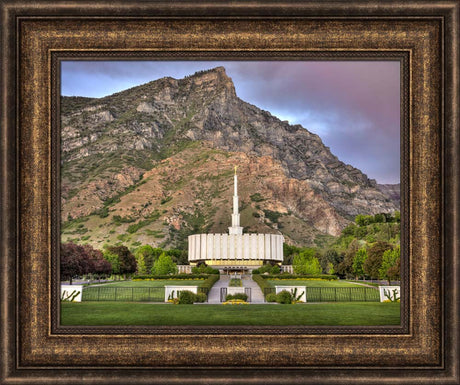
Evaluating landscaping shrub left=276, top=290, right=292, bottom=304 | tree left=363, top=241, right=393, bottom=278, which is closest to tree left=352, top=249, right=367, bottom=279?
tree left=363, top=241, right=393, bottom=278

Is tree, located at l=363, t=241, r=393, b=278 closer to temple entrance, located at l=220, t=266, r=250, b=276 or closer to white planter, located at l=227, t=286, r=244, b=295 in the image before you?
white planter, located at l=227, t=286, r=244, b=295

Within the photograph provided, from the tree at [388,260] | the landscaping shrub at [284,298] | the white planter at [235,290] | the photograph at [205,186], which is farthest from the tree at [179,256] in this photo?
the landscaping shrub at [284,298]

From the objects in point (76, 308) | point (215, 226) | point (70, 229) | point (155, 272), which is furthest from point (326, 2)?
point (215, 226)

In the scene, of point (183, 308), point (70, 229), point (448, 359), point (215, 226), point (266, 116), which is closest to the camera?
point (448, 359)

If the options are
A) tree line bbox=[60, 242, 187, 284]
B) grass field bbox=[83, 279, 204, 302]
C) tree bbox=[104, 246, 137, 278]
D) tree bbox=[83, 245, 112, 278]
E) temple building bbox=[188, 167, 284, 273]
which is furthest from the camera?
temple building bbox=[188, 167, 284, 273]

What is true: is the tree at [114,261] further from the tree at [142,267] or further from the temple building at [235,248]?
the temple building at [235,248]

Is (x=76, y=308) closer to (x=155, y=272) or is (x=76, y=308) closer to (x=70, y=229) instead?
(x=155, y=272)
